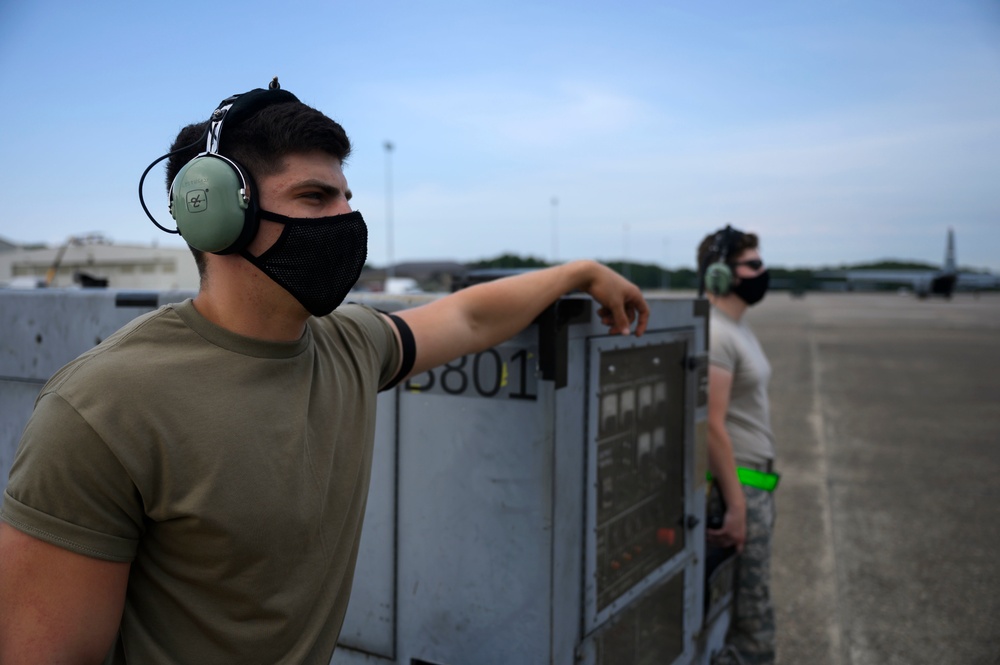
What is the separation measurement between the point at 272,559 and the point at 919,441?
9.56 m

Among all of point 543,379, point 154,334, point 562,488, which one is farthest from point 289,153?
point 562,488

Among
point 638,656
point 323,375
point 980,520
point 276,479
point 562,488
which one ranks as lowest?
point 980,520

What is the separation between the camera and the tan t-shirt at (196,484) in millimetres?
1071

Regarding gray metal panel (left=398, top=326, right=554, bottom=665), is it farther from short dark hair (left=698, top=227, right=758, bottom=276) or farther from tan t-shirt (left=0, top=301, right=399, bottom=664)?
short dark hair (left=698, top=227, right=758, bottom=276)

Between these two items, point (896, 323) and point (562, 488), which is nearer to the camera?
point (562, 488)

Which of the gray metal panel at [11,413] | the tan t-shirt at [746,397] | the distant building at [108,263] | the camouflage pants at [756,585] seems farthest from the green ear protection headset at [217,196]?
the distant building at [108,263]

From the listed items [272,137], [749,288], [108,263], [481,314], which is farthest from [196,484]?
[108,263]

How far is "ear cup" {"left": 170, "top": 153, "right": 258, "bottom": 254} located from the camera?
126cm

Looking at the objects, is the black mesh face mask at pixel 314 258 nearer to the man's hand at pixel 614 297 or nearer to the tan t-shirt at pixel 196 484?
the tan t-shirt at pixel 196 484

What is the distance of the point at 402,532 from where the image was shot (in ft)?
6.71

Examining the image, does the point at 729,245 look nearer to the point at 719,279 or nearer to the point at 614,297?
the point at 719,279

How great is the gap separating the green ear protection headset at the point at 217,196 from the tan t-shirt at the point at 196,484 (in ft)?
0.48

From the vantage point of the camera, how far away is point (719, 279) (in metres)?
3.33

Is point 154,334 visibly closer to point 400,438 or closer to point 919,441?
point 400,438
